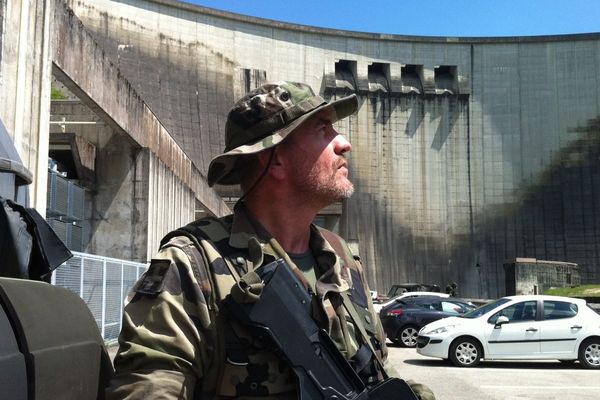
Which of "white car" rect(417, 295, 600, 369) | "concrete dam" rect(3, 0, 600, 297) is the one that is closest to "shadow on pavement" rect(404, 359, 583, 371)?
"white car" rect(417, 295, 600, 369)

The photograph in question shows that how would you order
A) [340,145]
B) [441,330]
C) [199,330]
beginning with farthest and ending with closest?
[441,330]
[340,145]
[199,330]

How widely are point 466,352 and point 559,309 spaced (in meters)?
1.65

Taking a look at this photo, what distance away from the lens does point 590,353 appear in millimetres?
10195

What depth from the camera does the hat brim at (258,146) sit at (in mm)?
1772

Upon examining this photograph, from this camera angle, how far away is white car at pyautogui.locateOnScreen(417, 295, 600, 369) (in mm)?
10188

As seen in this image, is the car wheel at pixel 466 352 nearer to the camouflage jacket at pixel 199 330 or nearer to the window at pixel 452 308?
the window at pixel 452 308

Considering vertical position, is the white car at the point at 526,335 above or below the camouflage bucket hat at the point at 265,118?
below

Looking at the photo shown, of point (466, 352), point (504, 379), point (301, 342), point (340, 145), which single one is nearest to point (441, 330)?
point (466, 352)

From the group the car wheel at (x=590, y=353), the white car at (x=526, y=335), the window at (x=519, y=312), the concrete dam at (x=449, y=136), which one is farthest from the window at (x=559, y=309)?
the concrete dam at (x=449, y=136)

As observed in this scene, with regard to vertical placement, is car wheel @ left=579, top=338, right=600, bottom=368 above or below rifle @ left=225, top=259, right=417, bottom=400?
below

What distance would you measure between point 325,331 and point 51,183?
31.5 feet

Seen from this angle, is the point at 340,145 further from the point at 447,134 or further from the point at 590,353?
the point at 447,134

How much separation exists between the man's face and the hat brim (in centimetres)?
5

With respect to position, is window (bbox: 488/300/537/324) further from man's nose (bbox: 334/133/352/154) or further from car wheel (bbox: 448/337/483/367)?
man's nose (bbox: 334/133/352/154)
